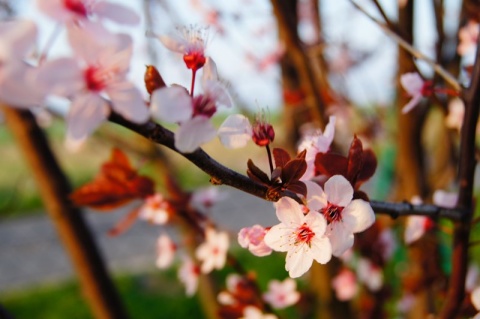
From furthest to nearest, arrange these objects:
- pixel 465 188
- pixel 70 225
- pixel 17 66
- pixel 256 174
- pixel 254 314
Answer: pixel 70 225 → pixel 254 314 → pixel 465 188 → pixel 256 174 → pixel 17 66

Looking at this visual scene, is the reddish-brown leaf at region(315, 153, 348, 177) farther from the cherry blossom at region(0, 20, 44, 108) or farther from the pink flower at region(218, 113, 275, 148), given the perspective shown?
the cherry blossom at region(0, 20, 44, 108)

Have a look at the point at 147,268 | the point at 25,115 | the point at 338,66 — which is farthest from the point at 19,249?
the point at 25,115

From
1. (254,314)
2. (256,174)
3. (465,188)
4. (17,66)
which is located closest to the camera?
(17,66)

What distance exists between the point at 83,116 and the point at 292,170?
183mm

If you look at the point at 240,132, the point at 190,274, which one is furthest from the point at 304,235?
the point at 190,274

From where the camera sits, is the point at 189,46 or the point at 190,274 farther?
the point at 190,274

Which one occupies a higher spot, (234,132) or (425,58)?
(425,58)

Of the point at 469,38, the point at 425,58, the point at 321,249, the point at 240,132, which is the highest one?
the point at 469,38

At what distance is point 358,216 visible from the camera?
43cm

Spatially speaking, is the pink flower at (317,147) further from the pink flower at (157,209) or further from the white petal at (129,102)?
the pink flower at (157,209)

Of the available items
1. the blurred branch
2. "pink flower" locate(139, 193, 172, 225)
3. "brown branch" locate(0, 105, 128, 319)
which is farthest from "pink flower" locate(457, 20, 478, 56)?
"brown branch" locate(0, 105, 128, 319)

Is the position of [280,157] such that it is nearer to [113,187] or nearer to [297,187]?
[297,187]

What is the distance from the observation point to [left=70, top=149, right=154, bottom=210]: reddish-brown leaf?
2.28ft

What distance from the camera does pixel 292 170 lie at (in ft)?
1.36
